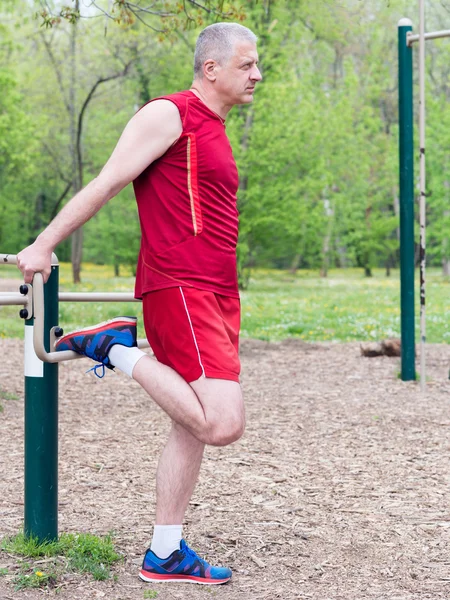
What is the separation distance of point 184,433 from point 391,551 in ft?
3.67

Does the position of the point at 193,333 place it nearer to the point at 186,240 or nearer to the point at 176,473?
the point at 186,240

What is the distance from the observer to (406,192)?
7469 millimetres

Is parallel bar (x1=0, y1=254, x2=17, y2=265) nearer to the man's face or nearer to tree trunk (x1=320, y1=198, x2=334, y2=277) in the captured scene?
the man's face

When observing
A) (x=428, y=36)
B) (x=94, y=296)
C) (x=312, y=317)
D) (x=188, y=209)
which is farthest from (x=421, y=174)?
(x=312, y=317)

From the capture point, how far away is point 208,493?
4.29 metres

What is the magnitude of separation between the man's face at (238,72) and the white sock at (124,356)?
893 mm

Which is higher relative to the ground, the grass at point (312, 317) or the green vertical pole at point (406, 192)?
the green vertical pole at point (406, 192)

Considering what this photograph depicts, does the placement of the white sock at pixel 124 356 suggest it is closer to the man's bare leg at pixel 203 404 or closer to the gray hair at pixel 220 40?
the man's bare leg at pixel 203 404

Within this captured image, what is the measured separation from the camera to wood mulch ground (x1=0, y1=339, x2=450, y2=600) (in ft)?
10.4

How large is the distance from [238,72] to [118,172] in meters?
0.54

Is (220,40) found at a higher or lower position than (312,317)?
higher

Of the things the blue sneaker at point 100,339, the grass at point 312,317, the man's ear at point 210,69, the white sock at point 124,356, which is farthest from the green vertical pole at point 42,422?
the grass at point 312,317

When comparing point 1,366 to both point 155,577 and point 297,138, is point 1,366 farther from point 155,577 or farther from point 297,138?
point 297,138

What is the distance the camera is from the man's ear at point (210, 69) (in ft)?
9.48
